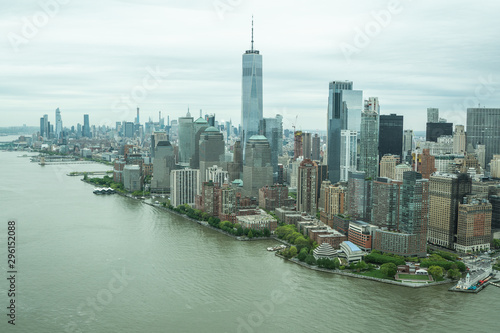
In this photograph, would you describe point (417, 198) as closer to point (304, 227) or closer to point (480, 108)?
point (304, 227)

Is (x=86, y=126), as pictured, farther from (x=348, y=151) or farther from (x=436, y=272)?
(x=436, y=272)

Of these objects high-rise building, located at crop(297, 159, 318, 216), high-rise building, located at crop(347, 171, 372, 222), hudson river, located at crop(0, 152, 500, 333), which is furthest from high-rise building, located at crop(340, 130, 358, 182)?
hudson river, located at crop(0, 152, 500, 333)

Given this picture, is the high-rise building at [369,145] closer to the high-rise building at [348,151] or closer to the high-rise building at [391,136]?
the high-rise building at [348,151]

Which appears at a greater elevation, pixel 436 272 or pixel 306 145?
pixel 306 145

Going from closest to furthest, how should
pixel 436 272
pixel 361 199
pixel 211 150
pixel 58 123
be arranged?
pixel 436 272
pixel 361 199
pixel 211 150
pixel 58 123

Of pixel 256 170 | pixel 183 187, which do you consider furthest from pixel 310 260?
pixel 256 170

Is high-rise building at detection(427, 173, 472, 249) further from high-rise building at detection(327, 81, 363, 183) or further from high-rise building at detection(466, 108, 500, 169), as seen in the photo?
high-rise building at detection(466, 108, 500, 169)
